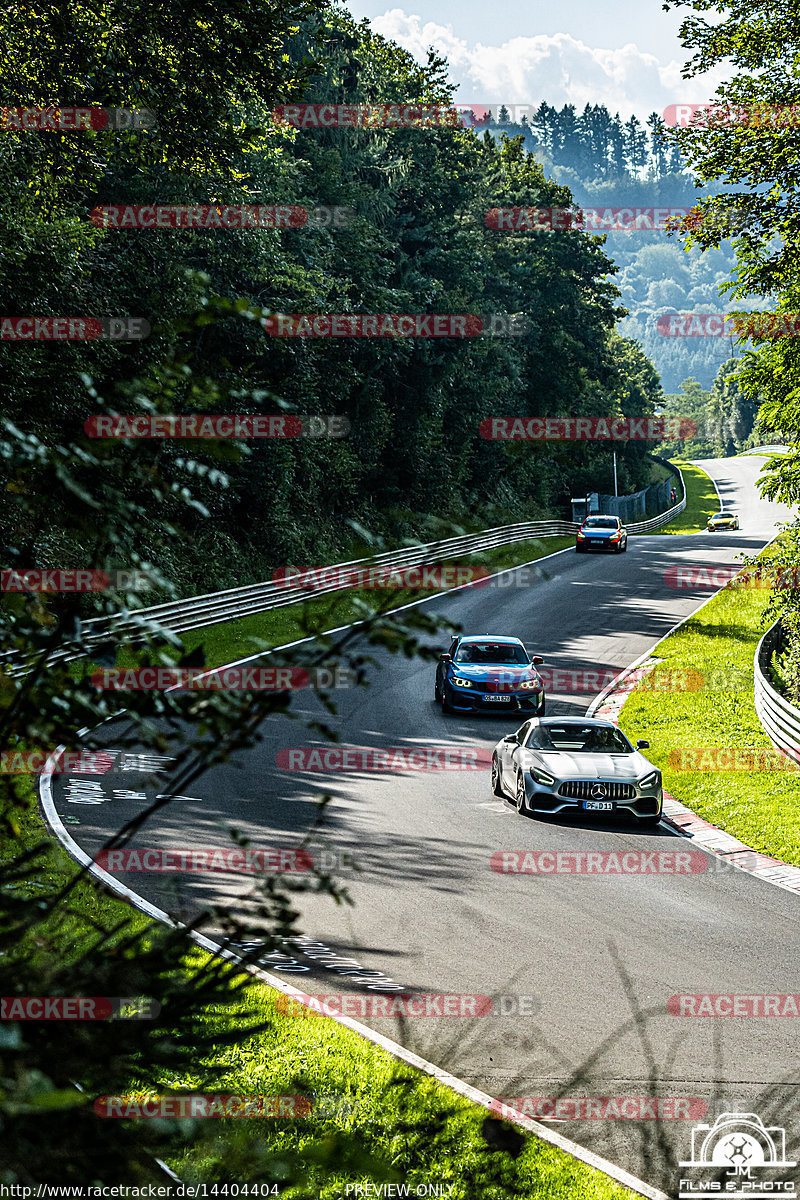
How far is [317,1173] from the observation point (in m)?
5.67

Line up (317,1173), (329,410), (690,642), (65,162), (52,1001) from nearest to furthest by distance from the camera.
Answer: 1. (52,1001)
2. (317,1173)
3. (65,162)
4. (690,642)
5. (329,410)

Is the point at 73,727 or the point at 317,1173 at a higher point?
the point at 73,727

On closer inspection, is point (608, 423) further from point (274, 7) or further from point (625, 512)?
point (274, 7)

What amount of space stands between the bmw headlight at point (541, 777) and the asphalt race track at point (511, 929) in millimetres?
558

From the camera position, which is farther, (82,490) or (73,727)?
(73,727)

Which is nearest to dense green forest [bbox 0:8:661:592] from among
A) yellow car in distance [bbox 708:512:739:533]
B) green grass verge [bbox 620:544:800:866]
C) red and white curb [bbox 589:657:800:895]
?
red and white curb [bbox 589:657:800:895]

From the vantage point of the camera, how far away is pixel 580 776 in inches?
578

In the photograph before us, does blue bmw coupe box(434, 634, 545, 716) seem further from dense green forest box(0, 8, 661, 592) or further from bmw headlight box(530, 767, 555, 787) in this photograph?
bmw headlight box(530, 767, 555, 787)

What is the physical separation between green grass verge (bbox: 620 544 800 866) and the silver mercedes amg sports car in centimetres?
128

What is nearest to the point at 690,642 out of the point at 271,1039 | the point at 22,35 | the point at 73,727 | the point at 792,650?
the point at 792,650

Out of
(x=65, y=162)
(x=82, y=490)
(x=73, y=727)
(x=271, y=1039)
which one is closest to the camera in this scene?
(x=82, y=490)

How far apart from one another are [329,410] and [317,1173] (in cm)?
3881

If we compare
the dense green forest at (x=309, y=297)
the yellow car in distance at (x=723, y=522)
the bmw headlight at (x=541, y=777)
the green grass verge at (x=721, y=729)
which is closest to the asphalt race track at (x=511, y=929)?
the bmw headlight at (x=541, y=777)

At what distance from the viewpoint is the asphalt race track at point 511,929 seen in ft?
22.5
